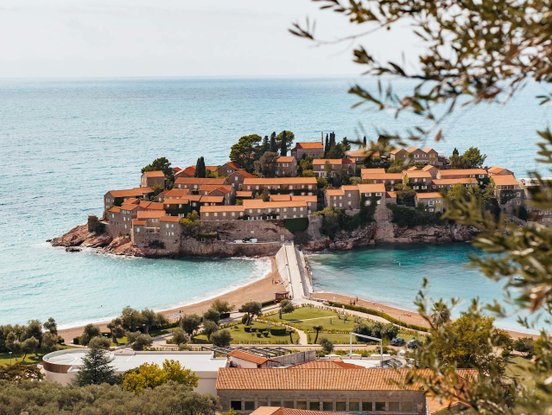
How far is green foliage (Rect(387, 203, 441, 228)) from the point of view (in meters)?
61.4

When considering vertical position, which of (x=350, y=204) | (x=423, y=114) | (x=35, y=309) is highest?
(x=423, y=114)

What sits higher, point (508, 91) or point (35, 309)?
point (508, 91)

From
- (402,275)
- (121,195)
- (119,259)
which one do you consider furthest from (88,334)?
(121,195)

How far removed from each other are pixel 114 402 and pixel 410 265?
35419 millimetres

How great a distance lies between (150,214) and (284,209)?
28.7ft

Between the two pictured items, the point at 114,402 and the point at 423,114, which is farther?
the point at 114,402

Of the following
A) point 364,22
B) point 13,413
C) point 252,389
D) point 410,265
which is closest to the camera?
point 364,22

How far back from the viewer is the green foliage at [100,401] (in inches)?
847

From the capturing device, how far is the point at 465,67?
4.57 meters

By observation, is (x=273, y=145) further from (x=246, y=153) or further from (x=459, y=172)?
(x=459, y=172)

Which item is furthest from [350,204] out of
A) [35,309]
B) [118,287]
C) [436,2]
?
[436,2]

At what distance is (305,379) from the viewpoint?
26.5 metres

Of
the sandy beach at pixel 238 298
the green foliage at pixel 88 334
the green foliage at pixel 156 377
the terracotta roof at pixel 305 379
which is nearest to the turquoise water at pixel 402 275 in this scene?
the sandy beach at pixel 238 298

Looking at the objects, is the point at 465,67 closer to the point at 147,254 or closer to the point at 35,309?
the point at 35,309
